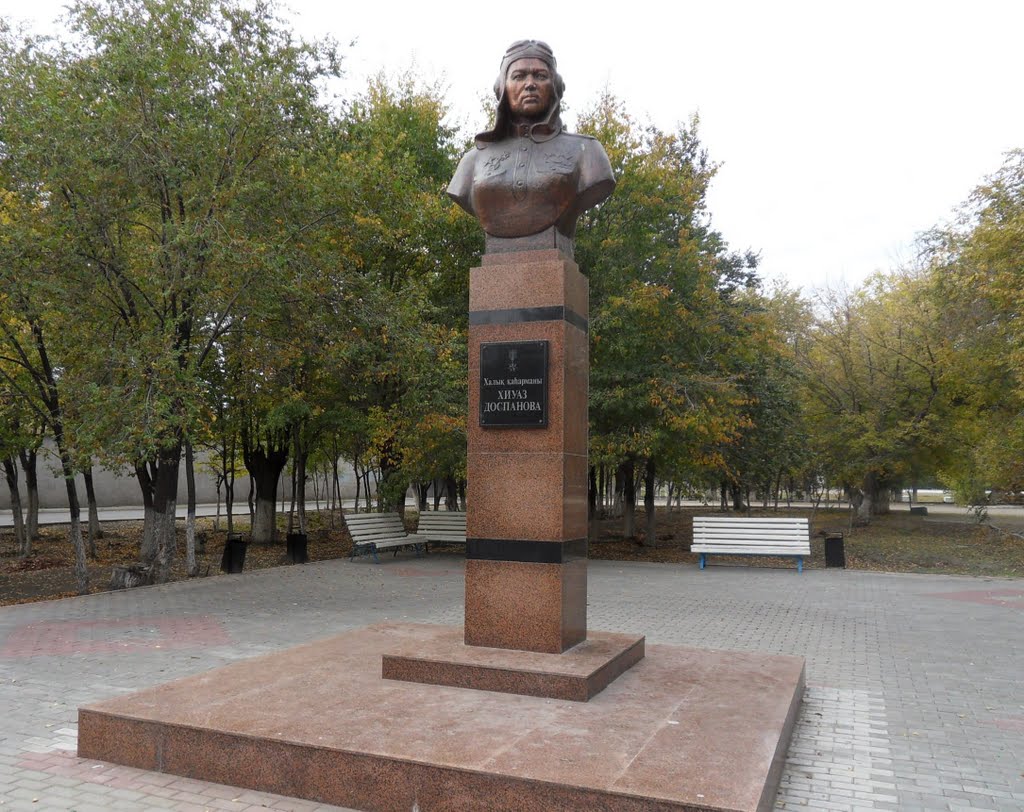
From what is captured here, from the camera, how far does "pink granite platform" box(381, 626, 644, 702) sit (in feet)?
17.2

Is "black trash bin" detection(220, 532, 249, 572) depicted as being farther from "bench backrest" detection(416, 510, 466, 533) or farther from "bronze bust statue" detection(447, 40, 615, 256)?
"bronze bust statue" detection(447, 40, 615, 256)

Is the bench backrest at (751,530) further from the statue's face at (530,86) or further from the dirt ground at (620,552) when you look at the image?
the statue's face at (530,86)

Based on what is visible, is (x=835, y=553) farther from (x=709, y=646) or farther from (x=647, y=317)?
(x=709, y=646)

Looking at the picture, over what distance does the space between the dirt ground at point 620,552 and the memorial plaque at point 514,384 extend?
950 cm

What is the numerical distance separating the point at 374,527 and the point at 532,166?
11.5 meters

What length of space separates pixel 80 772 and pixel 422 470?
12.3 m

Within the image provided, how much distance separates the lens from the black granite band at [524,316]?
6043mm

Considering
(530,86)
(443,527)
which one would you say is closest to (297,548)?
(443,527)

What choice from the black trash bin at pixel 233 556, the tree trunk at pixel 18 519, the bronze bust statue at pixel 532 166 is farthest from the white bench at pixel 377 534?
the bronze bust statue at pixel 532 166

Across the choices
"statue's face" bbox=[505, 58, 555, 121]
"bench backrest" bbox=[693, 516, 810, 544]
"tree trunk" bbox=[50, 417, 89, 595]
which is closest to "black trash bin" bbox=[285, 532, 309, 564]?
"tree trunk" bbox=[50, 417, 89, 595]

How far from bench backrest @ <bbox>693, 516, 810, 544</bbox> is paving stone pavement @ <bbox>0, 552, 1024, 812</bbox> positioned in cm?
62

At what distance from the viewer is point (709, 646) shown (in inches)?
320

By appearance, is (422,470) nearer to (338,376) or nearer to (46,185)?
(338,376)

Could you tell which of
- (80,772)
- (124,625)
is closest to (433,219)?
(124,625)
